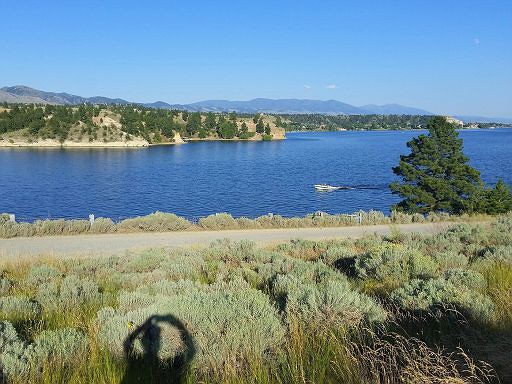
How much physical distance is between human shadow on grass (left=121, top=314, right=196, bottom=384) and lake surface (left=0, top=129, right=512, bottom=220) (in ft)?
121

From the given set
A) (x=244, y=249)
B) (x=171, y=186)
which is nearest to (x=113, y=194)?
(x=171, y=186)

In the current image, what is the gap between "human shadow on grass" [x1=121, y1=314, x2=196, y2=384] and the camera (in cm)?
421

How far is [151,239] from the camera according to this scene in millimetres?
19344

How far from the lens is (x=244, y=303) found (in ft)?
17.5

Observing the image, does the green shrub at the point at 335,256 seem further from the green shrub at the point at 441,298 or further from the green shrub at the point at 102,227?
the green shrub at the point at 102,227

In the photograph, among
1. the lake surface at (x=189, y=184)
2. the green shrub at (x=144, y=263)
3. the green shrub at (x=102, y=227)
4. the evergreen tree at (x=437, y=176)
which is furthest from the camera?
the lake surface at (x=189, y=184)

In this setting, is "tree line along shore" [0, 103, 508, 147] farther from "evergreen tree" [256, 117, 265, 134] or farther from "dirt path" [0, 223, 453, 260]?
"dirt path" [0, 223, 453, 260]

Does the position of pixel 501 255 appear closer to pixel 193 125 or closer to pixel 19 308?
pixel 19 308

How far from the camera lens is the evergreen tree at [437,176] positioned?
33156 mm

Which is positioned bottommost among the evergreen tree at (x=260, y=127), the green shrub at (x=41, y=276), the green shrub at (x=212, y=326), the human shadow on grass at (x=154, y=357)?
the evergreen tree at (x=260, y=127)

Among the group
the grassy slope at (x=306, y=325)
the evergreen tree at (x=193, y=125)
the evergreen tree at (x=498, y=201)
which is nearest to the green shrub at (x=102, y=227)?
the grassy slope at (x=306, y=325)

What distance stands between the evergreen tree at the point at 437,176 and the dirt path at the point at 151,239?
10.9 metres

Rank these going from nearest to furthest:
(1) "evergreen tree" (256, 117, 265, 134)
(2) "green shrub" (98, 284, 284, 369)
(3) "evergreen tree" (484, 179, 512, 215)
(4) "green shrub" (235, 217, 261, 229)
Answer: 1. (2) "green shrub" (98, 284, 284, 369)
2. (4) "green shrub" (235, 217, 261, 229)
3. (3) "evergreen tree" (484, 179, 512, 215)
4. (1) "evergreen tree" (256, 117, 265, 134)

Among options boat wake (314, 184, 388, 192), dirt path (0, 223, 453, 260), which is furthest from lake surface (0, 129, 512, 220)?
dirt path (0, 223, 453, 260)
